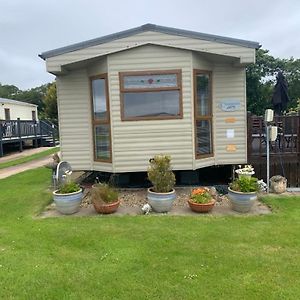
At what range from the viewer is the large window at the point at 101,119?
7.50 m

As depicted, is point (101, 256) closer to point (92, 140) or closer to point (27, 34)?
point (92, 140)

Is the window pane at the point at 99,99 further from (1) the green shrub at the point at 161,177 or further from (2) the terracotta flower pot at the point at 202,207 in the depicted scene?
(2) the terracotta flower pot at the point at 202,207

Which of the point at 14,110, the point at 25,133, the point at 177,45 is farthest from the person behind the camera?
the point at 14,110

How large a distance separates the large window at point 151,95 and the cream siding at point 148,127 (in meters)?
0.11

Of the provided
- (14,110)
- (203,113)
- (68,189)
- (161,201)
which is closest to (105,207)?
(68,189)

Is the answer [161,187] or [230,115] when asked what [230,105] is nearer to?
[230,115]

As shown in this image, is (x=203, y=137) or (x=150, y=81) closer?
(x=150, y=81)

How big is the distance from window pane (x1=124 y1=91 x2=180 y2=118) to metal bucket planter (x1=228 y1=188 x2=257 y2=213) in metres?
2.24

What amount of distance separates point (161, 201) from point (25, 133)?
15817 mm

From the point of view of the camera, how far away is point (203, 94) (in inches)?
299

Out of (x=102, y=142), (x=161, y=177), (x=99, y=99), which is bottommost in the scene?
(x=161, y=177)

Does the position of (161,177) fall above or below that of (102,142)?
below

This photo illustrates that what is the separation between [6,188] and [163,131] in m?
4.31

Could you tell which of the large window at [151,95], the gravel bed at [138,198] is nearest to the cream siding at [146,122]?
the large window at [151,95]
